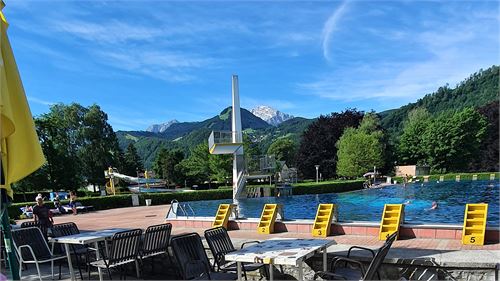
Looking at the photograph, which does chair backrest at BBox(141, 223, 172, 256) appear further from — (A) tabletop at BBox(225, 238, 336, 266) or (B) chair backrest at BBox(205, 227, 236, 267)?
(A) tabletop at BBox(225, 238, 336, 266)

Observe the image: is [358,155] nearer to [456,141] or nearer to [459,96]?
[456,141]

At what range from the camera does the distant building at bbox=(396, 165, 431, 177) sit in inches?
2437

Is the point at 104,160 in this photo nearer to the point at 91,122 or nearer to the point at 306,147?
the point at 91,122

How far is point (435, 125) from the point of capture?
63.7 m

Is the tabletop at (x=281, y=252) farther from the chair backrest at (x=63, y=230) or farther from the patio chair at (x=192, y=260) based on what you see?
the chair backrest at (x=63, y=230)

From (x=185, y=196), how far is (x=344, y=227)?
2337 cm

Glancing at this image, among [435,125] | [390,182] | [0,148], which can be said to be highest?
[435,125]

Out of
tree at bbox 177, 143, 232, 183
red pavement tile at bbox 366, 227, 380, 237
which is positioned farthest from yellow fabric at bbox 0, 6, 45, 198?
tree at bbox 177, 143, 232, 183

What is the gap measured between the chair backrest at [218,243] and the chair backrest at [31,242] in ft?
10.9

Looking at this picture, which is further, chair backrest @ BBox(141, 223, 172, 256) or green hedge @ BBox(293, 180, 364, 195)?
green hedge @ BBox(293, 180, 364, 195)

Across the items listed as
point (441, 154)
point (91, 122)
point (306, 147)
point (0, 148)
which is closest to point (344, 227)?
point (0, 148)

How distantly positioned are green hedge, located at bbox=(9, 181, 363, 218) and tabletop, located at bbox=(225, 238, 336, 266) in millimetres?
22399

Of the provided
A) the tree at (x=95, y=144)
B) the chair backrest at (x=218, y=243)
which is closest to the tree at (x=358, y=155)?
the tree at (x=95, y=144)

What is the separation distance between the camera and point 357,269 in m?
6.60
